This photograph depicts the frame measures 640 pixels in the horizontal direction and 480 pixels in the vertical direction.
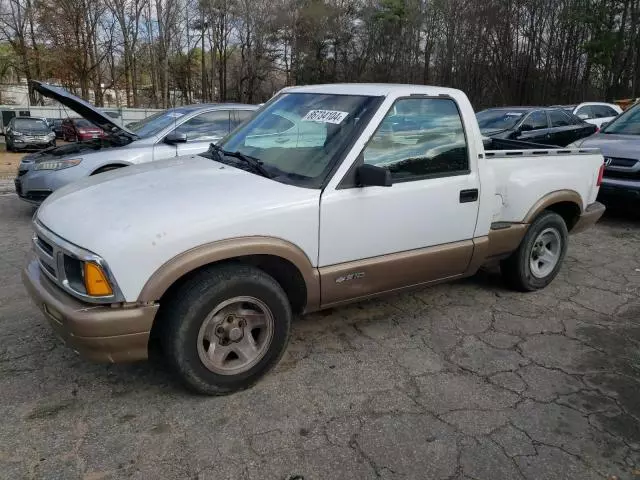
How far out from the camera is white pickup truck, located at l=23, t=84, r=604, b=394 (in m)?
2.53

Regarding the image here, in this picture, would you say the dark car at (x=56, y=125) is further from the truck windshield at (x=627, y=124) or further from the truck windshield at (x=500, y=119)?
the truck windshield at (x=627, y=124)

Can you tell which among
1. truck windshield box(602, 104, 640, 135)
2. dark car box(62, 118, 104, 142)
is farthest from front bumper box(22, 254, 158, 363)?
dark car box(62, 118, 104, 142)

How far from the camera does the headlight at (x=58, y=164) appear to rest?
6.43 m

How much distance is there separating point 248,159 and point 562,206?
127 inches

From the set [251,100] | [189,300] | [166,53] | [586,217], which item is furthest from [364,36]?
[189,300]

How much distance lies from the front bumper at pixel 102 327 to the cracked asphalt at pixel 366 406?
424mm

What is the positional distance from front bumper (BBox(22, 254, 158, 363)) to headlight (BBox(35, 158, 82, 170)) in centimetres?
437

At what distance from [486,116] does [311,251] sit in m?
9.62

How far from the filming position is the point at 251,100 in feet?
141

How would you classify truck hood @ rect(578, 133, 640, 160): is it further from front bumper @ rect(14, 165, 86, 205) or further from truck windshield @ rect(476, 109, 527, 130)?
front bumper @ rect(14, 165, 86, 205)

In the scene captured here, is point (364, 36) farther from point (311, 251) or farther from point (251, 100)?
point (311, 251)

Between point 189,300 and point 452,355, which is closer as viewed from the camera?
point 189,300

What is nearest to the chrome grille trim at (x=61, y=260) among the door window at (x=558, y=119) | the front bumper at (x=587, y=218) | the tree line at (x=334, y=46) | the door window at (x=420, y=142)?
the door window at (x=420, y=142)

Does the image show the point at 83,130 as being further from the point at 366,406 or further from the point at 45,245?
the point at 366,406
